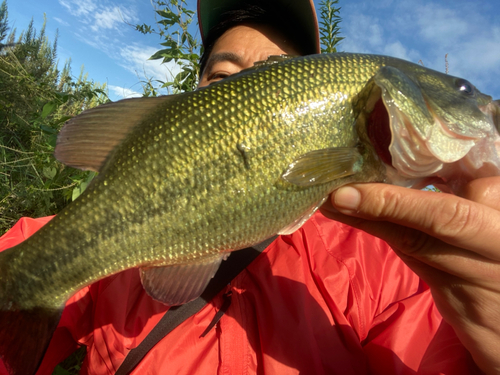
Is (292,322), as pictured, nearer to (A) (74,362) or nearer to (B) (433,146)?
(B) (433,146)

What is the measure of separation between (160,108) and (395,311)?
5.53ft

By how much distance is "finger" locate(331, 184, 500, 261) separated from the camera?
950 mm

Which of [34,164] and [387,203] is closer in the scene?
[387,203]

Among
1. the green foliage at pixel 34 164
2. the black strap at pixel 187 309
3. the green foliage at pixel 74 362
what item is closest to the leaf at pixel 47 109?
the green foliage at pixel 34 164

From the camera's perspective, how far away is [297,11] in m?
2.54

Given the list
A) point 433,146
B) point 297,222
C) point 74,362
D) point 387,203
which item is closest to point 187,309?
point 297,222

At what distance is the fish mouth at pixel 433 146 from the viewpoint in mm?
1117

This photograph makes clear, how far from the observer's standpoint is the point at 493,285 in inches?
40.6

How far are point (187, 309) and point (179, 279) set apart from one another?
1.57ft

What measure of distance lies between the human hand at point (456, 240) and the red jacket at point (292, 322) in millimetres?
314

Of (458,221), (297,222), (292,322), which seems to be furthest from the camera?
(292,322)

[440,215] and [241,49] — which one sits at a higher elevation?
[241,49]

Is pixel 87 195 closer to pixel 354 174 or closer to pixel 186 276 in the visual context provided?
pixel 186 276

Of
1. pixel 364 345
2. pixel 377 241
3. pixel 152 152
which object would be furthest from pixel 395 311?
pixel 152 152
